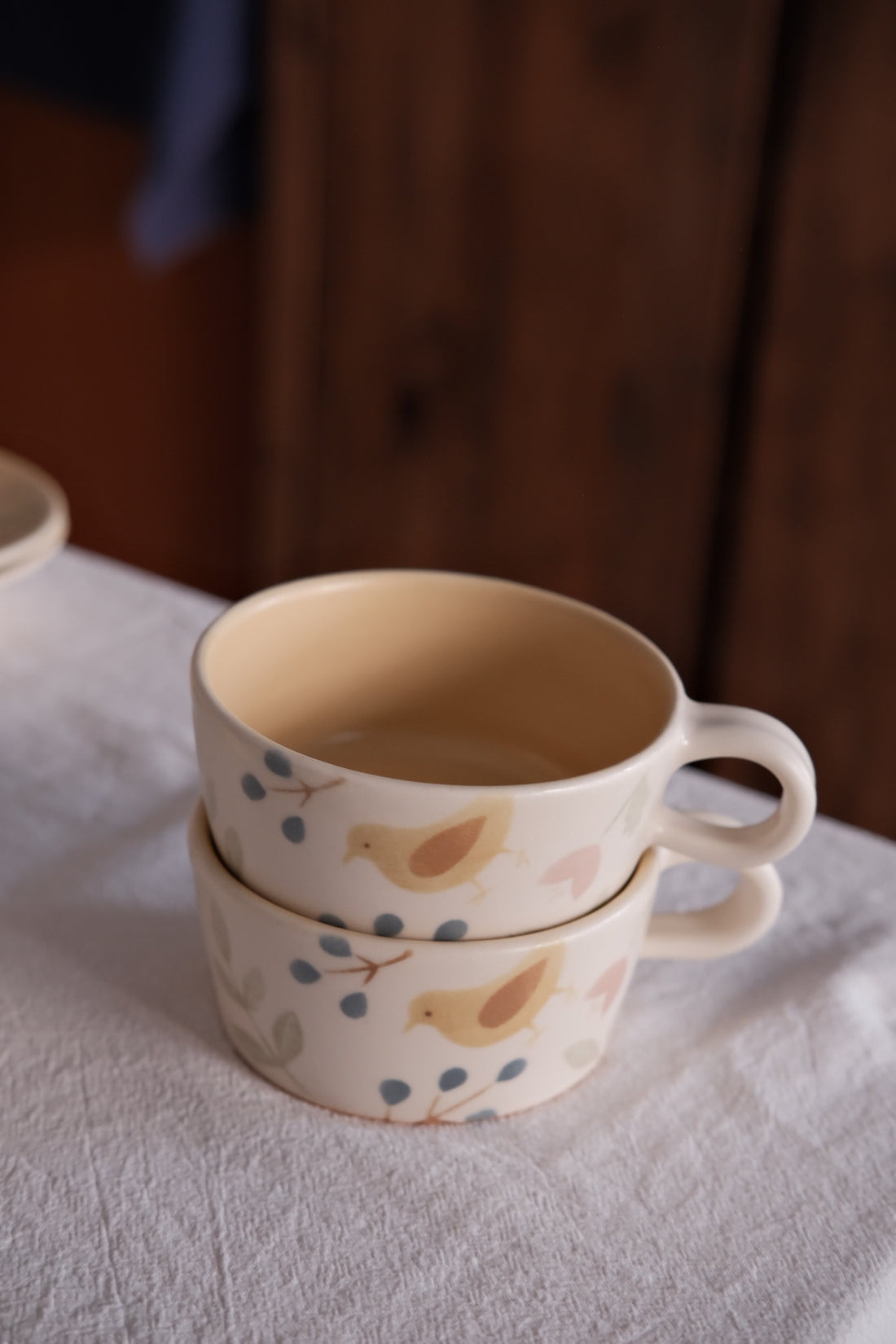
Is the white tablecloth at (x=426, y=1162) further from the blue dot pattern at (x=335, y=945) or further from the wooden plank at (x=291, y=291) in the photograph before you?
the wooden plank at (x=291, y=291)

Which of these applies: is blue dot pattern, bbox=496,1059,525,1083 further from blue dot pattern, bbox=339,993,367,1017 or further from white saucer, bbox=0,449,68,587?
white saucer, bbox=0,449,68,587

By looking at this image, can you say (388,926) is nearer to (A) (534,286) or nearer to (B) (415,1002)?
(B) (415,1002)

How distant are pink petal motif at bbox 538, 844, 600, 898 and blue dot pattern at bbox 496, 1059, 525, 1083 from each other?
0.16ft

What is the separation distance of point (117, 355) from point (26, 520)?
112 cm

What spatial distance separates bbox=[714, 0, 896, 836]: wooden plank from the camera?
3.20 ft

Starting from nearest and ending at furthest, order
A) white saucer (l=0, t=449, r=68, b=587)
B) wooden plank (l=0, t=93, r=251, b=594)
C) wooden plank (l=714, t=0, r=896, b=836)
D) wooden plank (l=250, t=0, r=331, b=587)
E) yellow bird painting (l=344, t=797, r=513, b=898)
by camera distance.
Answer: yellow bird painting (l=344, t=797, r=513, b=898) < white saucer (l=0, t=449, r=68, b=587) < wooden plank (l=714, t=0, r=896, b=836) < wooden plank (l=250, t=0, r=331, b=587) < wooden plank (l=0, t=93, r=251, b=594)

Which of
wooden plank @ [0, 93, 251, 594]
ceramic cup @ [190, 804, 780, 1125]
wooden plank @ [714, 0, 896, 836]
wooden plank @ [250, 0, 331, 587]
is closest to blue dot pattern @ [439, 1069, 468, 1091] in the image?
ceramic cup @ [190, 804, 780, 1125]

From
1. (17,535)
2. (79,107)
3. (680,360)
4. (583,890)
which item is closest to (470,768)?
(583,890)

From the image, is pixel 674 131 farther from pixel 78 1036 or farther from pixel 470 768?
pixel 78 1036

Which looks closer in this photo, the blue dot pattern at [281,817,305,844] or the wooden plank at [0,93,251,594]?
the blue dot pattern at [281,817,305,844]

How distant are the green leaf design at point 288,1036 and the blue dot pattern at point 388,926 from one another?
0.04 meters

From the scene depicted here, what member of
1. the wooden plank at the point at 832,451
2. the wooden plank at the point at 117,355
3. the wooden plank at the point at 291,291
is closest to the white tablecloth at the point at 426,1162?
the wooden plank at the point at 832,451

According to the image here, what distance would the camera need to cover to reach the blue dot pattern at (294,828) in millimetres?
293

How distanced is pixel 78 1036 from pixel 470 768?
0.45 feet
